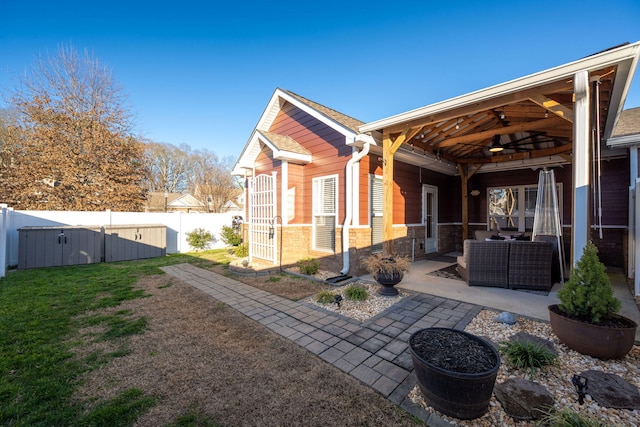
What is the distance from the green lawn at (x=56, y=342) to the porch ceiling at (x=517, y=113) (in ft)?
19.1

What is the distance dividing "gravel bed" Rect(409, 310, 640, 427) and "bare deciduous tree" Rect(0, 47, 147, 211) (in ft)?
54.5

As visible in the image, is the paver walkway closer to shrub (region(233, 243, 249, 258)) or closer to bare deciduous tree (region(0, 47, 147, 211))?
shrub (region(233, 243, 249, 258))

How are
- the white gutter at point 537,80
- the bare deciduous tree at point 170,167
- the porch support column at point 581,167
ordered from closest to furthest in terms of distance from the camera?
the white gutter at point 537,80 < the porch support column at point 581,167 < the bare deciduous tree at point 170,167

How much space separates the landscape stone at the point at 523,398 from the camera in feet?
6.37

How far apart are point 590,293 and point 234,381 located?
3832 mm

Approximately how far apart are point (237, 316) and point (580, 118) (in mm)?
5890

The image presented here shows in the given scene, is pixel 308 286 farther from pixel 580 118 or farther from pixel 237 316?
pixel 580 118

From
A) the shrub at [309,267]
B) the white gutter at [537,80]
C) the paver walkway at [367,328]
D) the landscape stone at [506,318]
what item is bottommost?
the paver walkway at [367,328]

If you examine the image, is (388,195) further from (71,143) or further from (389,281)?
(71,143)

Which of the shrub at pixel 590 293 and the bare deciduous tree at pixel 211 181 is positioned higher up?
the bare deciduous tree at pixel 211 181

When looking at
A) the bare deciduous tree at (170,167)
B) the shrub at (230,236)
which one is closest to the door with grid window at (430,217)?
the shrub at (230,236)

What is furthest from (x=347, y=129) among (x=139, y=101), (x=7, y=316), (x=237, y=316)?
(x=139, y=101)

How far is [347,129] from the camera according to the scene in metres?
6.16

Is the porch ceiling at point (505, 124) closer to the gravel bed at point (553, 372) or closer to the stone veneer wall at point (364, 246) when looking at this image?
the stone veneer wall at point (364, 246)
